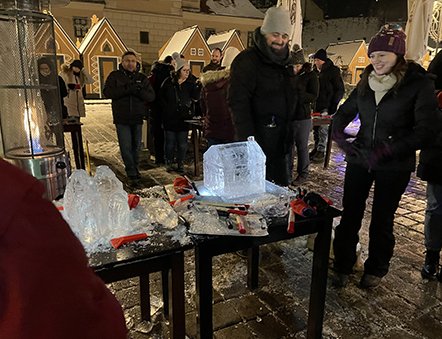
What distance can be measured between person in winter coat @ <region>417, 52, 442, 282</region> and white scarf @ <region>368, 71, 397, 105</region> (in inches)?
21.0

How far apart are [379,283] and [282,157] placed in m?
1.30

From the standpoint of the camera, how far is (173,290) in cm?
166

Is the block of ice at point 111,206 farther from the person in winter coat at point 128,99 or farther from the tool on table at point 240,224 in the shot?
the person in winter coat at point 128,99

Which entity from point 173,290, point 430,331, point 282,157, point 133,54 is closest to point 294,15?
point 133,54

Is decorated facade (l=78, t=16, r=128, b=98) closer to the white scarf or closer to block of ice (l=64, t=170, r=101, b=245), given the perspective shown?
the white scarf

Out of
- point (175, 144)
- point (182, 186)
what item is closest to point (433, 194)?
point (182, 186)

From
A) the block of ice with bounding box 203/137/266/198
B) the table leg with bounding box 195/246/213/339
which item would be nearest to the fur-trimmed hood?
the block of ice with bounding box 203/137/266/198

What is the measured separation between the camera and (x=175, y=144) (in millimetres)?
6129

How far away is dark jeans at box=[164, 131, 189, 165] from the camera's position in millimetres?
5805

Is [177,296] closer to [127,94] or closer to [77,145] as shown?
[127,94]

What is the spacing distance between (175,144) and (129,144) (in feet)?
3.18

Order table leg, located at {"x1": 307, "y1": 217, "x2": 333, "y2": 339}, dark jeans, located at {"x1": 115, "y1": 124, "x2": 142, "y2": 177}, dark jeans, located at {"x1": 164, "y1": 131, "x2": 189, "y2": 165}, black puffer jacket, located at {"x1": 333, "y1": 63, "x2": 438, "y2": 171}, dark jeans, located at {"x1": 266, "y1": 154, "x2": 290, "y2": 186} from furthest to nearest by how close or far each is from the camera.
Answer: dark jeans, located at {"x1": 164, "y1": 131, "x2": 189, "y2": 165}
dark jeans, located at {"x1": 115, "y1": 124, "x2": 142, "y2": 177}
dark jeans, located at {"x1": 266, "y1": 154, "x2": 290, "y2": 186}
black puffer jacket, located at {"x1": 333, "y1": 63, "x2": 438, "y2": 171}
table leg, located at {"x1": 307, "y1": 217, "x2": 333, "y2": 339}

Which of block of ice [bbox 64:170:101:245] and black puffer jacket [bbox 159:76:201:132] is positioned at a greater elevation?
black puffer jacket [bbox 159:76:201:132]

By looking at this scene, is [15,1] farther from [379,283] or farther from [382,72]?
[379,283]
